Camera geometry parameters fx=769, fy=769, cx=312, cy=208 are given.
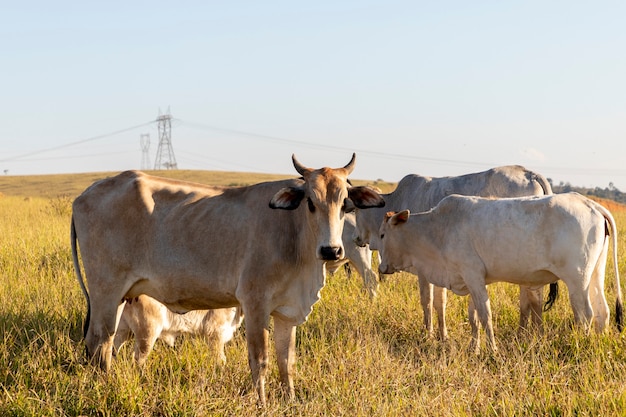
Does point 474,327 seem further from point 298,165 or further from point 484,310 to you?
point 298,165

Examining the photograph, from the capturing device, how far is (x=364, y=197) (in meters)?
6.49

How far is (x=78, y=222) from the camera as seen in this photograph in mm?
6793

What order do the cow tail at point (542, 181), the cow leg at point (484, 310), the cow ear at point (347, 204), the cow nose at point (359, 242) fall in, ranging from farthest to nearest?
the cow nose at point (359, 242)
the cow tail at point (542, 181)
the cow leg at point (484, 310)
the cow ear at point (347, 204)

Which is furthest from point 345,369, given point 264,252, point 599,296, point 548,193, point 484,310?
point 548,193

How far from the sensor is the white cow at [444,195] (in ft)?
28.3

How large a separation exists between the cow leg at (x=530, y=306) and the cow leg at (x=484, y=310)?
0.85 meters

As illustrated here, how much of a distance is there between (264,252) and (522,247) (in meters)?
2.91

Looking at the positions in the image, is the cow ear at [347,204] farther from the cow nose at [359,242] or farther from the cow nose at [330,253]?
the cow nose at [359,242]

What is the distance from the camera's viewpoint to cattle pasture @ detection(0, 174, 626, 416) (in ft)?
18.8

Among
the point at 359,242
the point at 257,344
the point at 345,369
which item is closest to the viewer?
the point at 257,344

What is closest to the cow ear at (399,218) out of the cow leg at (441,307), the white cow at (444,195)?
the white cow at (444,195)

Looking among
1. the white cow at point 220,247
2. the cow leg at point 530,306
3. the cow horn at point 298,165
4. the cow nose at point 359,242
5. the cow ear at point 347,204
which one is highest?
the cow horn at point 298,165

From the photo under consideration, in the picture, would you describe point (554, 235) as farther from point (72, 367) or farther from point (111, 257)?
point (72, 367)

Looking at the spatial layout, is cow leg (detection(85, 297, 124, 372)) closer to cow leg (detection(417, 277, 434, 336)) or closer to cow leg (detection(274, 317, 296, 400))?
cow leg (detection(274, 317, 296, 400))
